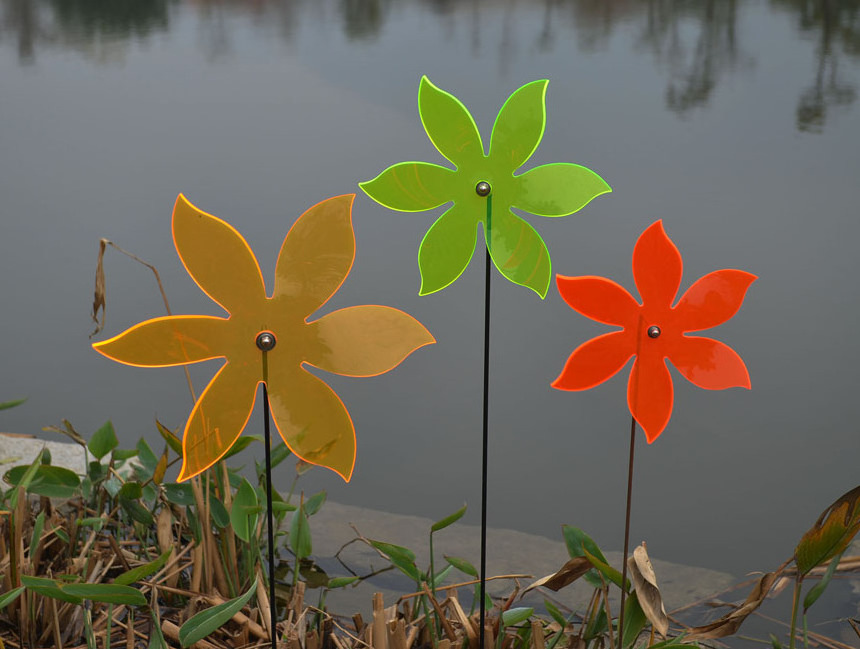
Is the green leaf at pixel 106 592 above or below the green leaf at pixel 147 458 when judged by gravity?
above

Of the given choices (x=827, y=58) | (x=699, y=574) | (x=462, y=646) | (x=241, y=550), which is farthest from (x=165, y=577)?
(x=827, y=58)

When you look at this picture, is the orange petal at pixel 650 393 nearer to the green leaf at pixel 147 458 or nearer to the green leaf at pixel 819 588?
the green leaf at pixel 819 588

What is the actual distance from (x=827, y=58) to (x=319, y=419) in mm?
1961

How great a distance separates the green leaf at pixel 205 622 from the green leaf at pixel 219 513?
17cm

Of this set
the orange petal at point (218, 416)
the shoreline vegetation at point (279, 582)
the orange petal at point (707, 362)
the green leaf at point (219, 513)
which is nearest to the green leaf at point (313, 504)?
the shoreline vegetation at point (279, 582)

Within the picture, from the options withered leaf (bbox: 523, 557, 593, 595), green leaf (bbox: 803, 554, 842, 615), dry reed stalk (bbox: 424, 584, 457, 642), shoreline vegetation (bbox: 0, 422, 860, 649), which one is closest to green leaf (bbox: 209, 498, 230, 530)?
shoreline vegetation (bbox: 0, 422, 860, 649)

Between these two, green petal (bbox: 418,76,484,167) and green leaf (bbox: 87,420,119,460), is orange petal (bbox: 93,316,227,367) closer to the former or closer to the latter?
green petal (bbox: 418,76,484,167)

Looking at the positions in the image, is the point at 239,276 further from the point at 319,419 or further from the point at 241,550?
the point at 241,550

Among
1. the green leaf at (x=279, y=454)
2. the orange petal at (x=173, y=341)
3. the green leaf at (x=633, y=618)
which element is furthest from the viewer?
the green leaf at (x=279, y=454)

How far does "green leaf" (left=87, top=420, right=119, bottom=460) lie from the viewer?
962 millimetres

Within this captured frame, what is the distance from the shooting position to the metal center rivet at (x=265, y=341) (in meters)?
0.62

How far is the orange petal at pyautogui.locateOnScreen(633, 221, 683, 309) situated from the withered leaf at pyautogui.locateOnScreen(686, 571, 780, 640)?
0.78 ft

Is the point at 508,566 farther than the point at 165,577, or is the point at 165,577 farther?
the point at 508,566

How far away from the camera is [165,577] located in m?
0.88
